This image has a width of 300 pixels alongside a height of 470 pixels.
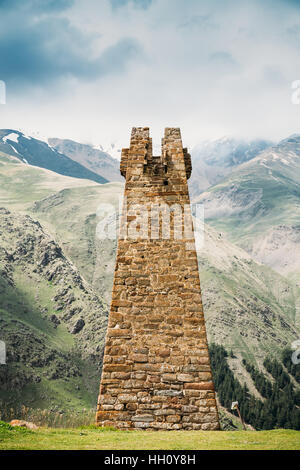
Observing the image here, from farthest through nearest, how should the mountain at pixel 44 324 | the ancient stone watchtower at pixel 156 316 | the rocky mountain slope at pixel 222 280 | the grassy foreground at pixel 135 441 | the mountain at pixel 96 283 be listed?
the rocky mountain slope at pixel 222 280 → the mountain at pixel 96 283 → the mountain at pixel 44 324 → the ancient stone watchtower at pixel 156 316 → the grassy foreground at pixel 135 441

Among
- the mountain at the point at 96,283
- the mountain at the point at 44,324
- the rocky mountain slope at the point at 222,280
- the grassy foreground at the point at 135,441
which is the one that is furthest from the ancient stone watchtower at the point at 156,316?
the rocky mountain slope at the point at 222,280

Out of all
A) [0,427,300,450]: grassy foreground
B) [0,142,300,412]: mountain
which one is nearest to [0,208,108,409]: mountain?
[0,142,300,412]: mountain

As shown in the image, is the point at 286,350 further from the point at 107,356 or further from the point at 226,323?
the point at 107,356

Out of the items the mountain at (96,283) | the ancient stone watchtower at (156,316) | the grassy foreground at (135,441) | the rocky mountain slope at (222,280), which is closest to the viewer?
the grassy foreground at (135,441)

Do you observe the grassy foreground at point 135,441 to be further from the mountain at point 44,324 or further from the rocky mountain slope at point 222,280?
the rocky mountain slope at point 222,280

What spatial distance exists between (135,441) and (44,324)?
7867 cm

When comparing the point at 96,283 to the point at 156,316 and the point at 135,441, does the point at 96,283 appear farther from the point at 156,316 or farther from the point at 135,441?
the point at 135,441

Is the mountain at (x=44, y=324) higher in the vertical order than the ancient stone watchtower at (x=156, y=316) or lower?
higher

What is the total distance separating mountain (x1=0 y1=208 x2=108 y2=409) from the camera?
57.9 meters

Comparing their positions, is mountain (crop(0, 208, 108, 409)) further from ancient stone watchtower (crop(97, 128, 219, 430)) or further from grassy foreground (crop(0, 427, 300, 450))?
grassy foreground (crop(0, 427, 300, 450))

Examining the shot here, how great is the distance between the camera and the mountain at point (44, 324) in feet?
190

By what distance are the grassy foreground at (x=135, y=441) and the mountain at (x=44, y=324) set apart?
180 feet

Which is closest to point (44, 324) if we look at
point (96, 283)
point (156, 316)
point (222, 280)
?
point (96, 283)

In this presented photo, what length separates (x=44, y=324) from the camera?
77812 millimetres
